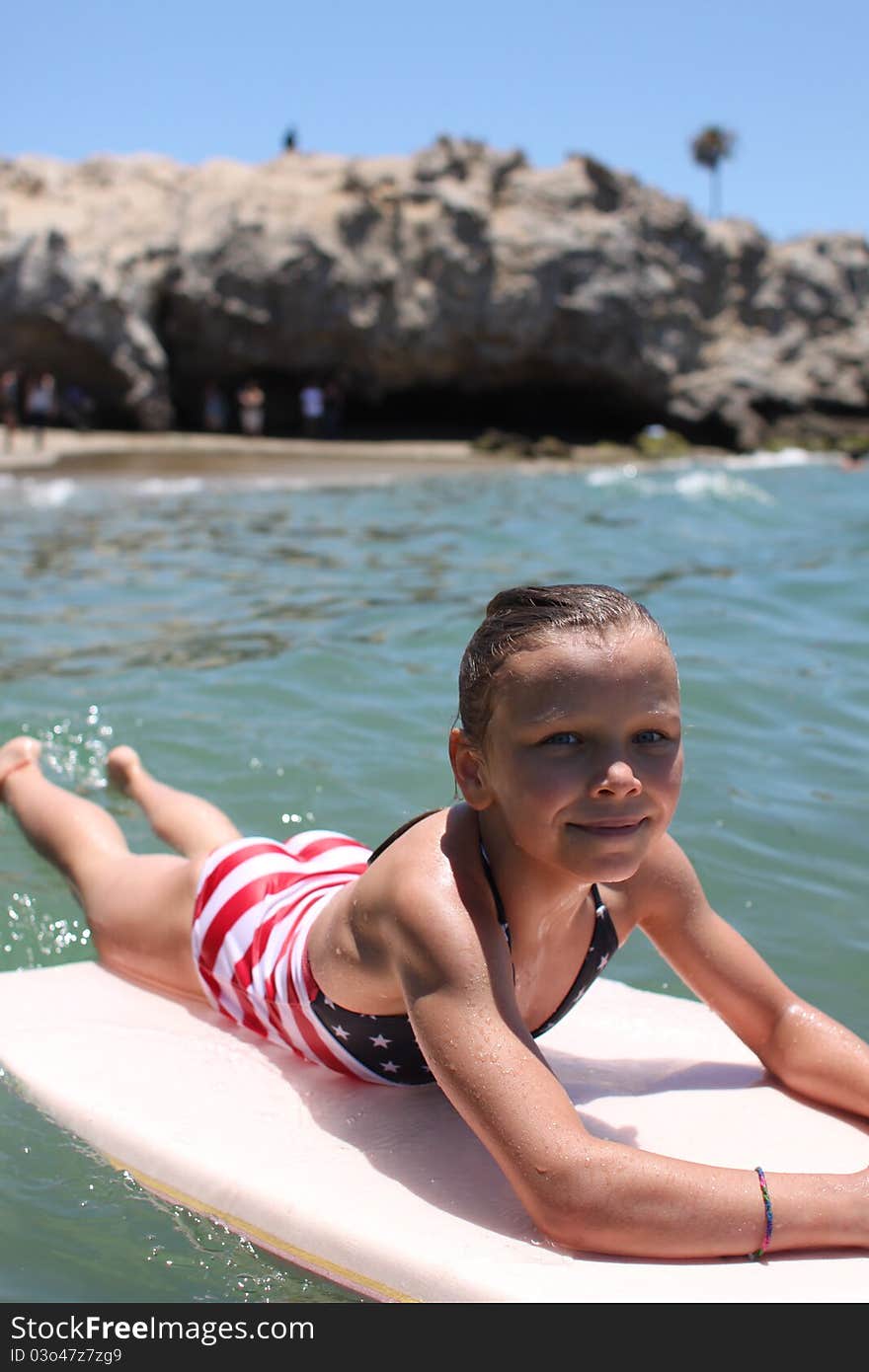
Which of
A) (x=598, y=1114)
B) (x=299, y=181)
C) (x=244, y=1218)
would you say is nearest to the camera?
(x=244, y=1218)

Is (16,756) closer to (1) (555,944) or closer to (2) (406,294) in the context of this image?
(1) (555,944)

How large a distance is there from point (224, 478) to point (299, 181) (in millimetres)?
10559

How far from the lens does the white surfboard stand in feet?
6.51

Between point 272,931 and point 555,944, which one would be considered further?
point 272,931

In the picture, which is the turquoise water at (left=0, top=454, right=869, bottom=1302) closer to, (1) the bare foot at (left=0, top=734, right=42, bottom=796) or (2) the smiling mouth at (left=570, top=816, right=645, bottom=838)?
(1) the bare foot at (left=0, top=734, right=42, bottom=796)

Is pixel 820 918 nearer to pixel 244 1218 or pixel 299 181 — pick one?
pixel 244 1218

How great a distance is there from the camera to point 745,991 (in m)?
2.58

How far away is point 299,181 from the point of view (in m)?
26.7

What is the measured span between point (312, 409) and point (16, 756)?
23041 mm

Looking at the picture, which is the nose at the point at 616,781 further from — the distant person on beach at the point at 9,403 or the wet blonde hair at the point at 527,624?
the distant person on beach at the point at 9,403

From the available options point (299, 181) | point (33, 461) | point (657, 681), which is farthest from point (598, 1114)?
point (299, 181)

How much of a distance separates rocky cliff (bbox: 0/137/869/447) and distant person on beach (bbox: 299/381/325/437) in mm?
385

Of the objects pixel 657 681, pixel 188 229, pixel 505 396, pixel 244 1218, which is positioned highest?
pixel 188 229

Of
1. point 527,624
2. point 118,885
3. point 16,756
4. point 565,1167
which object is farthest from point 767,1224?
point 16,756
